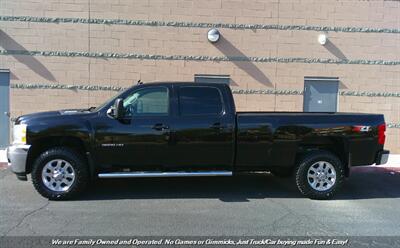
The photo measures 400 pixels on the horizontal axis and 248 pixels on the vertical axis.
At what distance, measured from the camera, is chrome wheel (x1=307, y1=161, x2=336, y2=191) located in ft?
24.8

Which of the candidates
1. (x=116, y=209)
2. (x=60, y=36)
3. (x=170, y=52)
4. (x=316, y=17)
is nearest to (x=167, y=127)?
(x=116, y=209)

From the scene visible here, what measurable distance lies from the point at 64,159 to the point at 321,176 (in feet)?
14.1

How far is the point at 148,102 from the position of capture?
7297 millimetres

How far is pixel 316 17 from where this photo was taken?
1185 centimetres

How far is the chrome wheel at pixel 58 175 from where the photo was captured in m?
7.07

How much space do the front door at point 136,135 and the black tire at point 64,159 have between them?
0.36 m

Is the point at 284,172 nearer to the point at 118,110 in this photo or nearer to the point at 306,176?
the point at 306,176

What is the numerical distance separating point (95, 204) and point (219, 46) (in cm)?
622

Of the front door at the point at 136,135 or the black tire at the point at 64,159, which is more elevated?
the front door at the point at 136,135

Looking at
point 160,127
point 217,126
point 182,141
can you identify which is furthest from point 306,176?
point 160,127

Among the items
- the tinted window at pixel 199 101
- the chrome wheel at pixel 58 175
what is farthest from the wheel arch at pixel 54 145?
the tinted window at pixel 199 101

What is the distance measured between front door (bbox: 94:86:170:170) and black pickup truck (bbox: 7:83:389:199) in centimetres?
2

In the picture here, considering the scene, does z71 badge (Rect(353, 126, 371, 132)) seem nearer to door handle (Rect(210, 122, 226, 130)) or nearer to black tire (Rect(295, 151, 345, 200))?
black tire (Rect(295, 151, 345, 200))

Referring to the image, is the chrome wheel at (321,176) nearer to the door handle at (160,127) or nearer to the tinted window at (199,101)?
the tinted window at (199,101)
